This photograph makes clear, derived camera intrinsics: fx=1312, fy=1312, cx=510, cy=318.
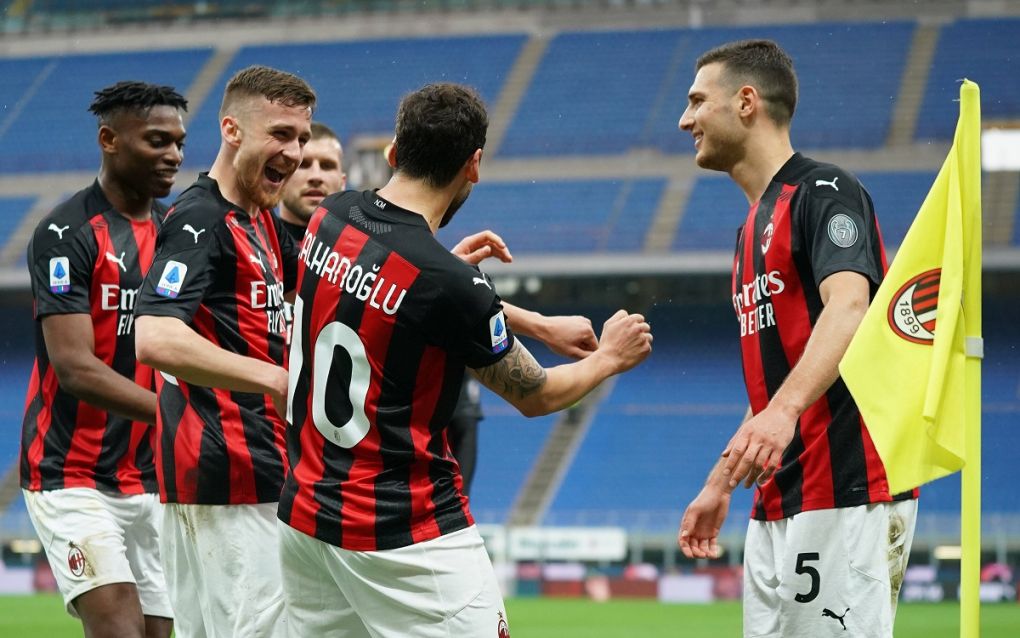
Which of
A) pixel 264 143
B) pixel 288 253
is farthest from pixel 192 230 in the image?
pixel 288 253

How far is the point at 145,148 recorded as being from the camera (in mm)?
5070

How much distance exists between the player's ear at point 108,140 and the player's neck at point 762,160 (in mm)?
2443

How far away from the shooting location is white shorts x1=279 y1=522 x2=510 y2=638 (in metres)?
3.29

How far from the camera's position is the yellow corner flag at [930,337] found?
3334 millimetres

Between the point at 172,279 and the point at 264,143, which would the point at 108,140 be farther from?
the point at 172,279

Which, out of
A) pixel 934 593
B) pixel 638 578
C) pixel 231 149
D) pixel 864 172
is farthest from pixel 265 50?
pixel 231 149

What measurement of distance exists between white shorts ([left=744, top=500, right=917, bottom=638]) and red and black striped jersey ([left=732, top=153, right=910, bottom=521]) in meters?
0.05

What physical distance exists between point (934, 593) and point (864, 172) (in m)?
9.63

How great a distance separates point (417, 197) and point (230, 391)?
3.73 feet

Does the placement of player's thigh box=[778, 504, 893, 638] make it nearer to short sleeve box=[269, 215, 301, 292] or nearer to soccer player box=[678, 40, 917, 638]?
soccer player box=[678, 40, 917, 638]

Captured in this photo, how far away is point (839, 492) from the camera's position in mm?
3797

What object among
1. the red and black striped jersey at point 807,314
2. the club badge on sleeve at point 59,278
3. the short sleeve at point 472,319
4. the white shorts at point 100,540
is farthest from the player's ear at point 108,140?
the red and black striped jersey at point 807,314

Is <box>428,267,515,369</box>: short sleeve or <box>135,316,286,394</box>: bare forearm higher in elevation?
<box>428,267,515,369</box>: short sleeve

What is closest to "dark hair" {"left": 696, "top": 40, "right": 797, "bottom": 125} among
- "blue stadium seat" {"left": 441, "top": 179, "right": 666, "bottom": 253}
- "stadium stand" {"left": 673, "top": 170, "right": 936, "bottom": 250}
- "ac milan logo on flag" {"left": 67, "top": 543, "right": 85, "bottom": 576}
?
"ac milan logo on flag" {"left": 67, "top": 543, "right": 85, "bottom": 576}
